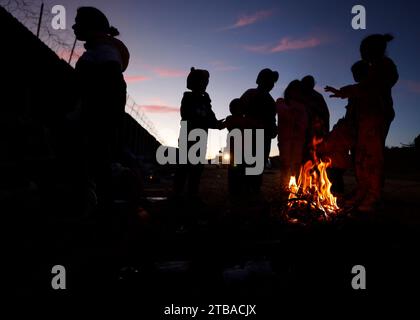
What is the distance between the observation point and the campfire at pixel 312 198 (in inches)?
135

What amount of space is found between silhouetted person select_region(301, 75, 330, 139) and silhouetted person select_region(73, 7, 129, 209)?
3902 millimetres

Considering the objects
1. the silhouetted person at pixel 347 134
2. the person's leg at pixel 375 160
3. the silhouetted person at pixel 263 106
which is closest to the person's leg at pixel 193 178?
the silhouetted person at pixel 263 106

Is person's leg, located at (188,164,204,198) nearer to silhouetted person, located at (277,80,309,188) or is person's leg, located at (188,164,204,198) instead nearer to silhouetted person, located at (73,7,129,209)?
silhouetted person, located at (277,80,309,188)

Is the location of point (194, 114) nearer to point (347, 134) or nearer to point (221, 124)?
point (221, 124)

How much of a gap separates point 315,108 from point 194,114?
257 centimetres

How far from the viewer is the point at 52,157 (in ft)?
14.4

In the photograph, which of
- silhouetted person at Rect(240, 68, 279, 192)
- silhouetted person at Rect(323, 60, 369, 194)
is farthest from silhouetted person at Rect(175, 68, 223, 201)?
silhouetted person at Rect(323, 60, 369, 194)

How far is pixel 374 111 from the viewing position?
4340 mm

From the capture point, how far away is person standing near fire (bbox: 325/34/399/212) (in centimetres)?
426

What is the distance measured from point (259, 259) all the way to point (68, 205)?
2.63 metres

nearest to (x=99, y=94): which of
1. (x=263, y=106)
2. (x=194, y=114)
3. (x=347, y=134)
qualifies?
(x=194, y=114)

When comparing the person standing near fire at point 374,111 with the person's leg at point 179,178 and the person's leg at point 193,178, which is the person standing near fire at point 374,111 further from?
the person's leg at point 179,178
